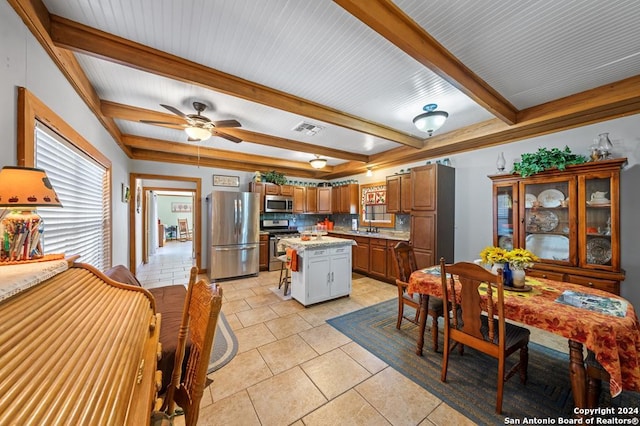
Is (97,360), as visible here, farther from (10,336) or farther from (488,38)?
(488,38)

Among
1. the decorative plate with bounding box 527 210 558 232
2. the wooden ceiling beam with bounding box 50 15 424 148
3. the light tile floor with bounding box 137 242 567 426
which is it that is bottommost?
the light tile floor with bounding box 137 242 567 426

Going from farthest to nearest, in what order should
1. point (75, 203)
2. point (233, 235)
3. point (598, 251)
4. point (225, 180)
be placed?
point (225, 180), point (233, 235), point (598, 251), point (75, 203)

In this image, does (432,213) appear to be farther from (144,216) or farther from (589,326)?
(144,216)

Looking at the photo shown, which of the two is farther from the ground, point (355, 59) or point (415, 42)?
point (355, 59)

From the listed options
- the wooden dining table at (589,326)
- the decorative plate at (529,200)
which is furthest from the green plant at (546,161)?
the wooden dining table at (589,326)

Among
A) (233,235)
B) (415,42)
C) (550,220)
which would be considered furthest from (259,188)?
(550,220)

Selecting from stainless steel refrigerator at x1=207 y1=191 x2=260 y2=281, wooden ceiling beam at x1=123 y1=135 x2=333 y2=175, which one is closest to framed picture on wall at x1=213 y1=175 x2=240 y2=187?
wooden ceiling beam at x1=123 y1=135 x2=333 y2=175

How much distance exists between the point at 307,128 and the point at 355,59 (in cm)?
165

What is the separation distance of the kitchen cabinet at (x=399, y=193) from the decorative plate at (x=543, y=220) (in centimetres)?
179

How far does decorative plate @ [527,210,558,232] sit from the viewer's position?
2.96m

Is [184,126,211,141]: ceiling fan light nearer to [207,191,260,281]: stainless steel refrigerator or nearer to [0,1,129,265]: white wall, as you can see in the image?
[0,1,129,265]: white wall

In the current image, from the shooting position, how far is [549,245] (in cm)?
295

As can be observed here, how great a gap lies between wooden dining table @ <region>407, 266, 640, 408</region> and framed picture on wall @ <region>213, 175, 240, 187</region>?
5.48 m

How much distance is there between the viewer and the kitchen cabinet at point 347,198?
6.05 metres
